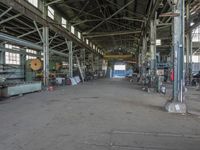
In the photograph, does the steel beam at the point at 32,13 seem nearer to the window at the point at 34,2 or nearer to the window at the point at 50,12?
the window at the point at 34,2

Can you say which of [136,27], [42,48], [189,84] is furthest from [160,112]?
[136,27]

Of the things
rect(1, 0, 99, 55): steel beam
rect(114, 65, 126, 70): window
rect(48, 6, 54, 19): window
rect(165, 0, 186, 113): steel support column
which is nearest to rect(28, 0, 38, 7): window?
rect(1, 0, 99, 55): steel beam

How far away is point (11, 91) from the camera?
400 inches

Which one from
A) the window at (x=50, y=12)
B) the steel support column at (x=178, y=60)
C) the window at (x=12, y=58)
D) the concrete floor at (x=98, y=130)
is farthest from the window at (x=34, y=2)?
the steel support column at (x=178, y=60)

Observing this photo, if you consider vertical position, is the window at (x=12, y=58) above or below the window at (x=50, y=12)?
below

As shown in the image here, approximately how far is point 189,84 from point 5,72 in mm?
13459

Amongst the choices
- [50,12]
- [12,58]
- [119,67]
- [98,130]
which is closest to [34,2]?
[50,12]

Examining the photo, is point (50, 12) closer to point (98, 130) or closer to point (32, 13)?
point (32, 13)

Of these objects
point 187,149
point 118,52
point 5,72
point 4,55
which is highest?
point 118,52

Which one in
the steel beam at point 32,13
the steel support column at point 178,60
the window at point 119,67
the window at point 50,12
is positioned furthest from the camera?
the window at point 119,67

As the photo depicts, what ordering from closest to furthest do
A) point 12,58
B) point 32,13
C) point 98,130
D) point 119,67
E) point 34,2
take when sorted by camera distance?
point 98,130, point 32,13, point 34,2, point 12,58, point 119,67

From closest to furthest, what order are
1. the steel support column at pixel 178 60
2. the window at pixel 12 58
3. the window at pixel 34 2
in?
1. the steel support column at pixel 178 60
2. the window at pixel 34 2
3. the window at pixel 12 58

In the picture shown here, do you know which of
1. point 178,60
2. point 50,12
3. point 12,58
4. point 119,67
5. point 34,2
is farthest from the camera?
point 119,67

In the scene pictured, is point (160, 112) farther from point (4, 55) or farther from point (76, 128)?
point (4, 55)
